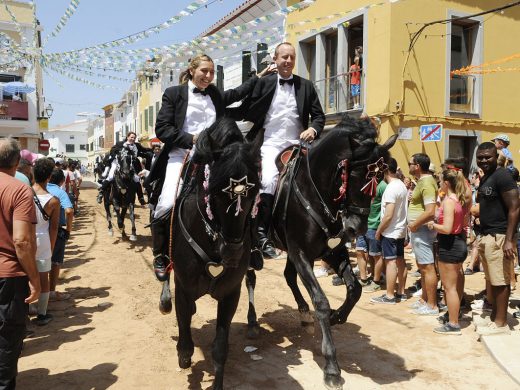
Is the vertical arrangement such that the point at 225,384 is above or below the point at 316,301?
below

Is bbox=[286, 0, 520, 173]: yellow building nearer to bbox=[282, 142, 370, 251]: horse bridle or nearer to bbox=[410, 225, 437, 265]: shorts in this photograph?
bbox=[410, 225, 437, 265]: shorts

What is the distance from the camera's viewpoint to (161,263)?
4395mm

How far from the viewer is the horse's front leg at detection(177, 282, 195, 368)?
384 centimetres

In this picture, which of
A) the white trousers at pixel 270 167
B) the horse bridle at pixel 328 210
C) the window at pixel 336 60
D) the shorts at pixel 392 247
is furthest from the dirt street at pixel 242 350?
the window at pixel 336 60

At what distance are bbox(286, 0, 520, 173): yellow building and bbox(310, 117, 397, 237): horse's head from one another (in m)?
8.48

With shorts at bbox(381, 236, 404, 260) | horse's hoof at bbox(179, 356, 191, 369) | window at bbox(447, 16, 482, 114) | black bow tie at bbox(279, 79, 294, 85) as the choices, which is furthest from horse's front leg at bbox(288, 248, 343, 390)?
window at bbox(447, 16, 482, 114)

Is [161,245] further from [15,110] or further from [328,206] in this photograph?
[15,110]

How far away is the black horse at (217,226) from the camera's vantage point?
9.75 ft

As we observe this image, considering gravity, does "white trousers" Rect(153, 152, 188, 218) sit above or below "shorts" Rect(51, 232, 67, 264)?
above

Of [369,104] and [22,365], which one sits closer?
[22,365]

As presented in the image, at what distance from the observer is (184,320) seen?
3.88 meters

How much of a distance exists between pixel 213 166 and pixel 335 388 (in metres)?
2.23

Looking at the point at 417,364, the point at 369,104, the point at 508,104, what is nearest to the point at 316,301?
the point at 417,364

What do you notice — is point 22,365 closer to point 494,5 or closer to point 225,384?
point 225,384
